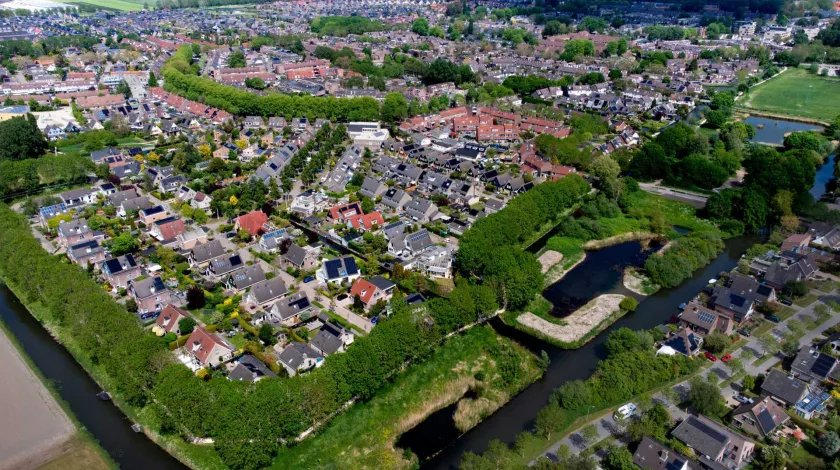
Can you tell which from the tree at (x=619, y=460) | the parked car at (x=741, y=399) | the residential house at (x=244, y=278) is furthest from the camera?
the residential house at (x=244, y=278)

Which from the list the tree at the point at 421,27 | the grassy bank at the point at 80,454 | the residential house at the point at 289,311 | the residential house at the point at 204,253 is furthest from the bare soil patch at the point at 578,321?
the tree at the point at 421,27

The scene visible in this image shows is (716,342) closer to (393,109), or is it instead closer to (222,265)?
(222,265)

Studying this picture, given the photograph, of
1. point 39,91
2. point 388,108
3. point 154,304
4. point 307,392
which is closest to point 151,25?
point 39,91

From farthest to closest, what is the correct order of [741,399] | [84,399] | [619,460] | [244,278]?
1. [244,278]
2. [84,399]
3. [741,399]
4. [619,460]

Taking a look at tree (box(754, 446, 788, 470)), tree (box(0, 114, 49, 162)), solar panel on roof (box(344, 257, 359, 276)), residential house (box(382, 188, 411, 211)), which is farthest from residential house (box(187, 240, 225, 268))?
tree (box(754, 446, 788, 470))

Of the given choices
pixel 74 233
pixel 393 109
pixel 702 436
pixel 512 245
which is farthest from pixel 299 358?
Answer: pixel 393 109

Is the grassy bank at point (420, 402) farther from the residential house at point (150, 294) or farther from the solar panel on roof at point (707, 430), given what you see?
the residential house at point (150, 294)
